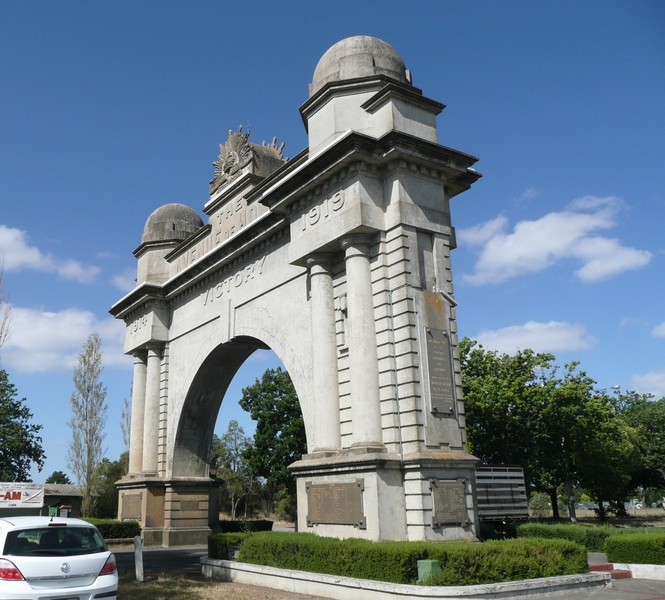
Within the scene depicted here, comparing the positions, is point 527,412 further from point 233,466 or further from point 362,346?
point 233,466

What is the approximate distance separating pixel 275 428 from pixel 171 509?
22428 millimetres

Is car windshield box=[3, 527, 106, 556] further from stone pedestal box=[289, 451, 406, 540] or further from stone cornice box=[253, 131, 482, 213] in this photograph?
stone cornice box=[253, 131, 482, 213]

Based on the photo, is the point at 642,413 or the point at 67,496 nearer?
the point at 67,496

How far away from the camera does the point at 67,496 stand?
168 ft

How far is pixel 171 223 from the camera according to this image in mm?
28078

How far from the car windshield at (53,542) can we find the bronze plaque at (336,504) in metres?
5.85

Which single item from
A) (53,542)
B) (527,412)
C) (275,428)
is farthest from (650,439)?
(53,542)

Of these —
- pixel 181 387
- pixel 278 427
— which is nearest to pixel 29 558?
pixel 181 387

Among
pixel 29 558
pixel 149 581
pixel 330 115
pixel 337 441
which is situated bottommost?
pixel 149 581

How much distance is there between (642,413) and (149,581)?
55.7m

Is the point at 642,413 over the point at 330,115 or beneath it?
beneath

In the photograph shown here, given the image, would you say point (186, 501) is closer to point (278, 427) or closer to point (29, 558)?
point (29, 558)

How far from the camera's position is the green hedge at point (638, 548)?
13.7m

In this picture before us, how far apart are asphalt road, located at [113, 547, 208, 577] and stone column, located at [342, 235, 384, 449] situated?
5986 millimetres
